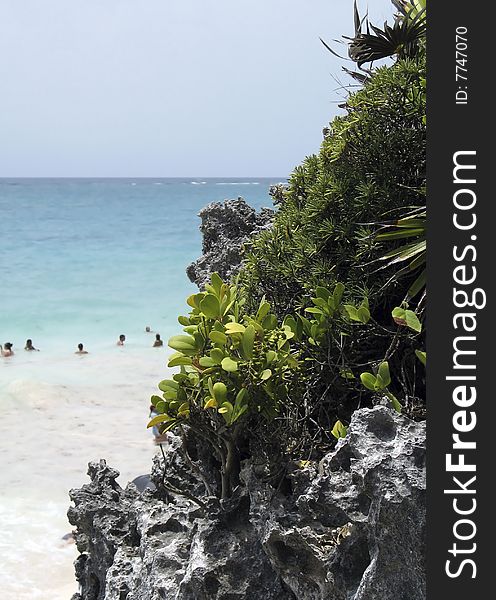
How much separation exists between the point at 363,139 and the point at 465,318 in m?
1.44

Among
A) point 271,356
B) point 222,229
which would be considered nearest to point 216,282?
point 271,356

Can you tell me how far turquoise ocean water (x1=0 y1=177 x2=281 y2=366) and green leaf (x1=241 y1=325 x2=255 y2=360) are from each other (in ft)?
56.3

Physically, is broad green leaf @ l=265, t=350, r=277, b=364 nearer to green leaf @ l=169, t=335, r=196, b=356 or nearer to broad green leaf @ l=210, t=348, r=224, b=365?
broad green leaf @ l=210, t=348, r=224, b=365

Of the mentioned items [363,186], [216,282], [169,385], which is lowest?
[169,385]

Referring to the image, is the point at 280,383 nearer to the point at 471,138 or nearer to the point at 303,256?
the point at 303,256

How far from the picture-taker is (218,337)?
11.2 feet

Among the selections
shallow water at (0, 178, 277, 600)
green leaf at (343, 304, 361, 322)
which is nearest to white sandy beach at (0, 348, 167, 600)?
shallow water at (0, 178, 277, 600)

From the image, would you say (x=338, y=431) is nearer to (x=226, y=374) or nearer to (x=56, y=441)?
(x=226, y=374)

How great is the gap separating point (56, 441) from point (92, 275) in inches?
893

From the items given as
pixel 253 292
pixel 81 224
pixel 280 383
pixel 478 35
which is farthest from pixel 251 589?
pixel 81 224

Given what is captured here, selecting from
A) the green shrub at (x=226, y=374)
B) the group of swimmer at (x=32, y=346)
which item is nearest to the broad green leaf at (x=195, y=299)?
the green shrub at (x=226, y=374)

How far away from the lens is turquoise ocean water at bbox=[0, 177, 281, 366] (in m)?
23.0

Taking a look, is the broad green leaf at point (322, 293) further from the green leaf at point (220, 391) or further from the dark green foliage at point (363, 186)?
the green leaf at point (220, 391)

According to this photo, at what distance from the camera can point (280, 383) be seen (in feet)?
11.9
